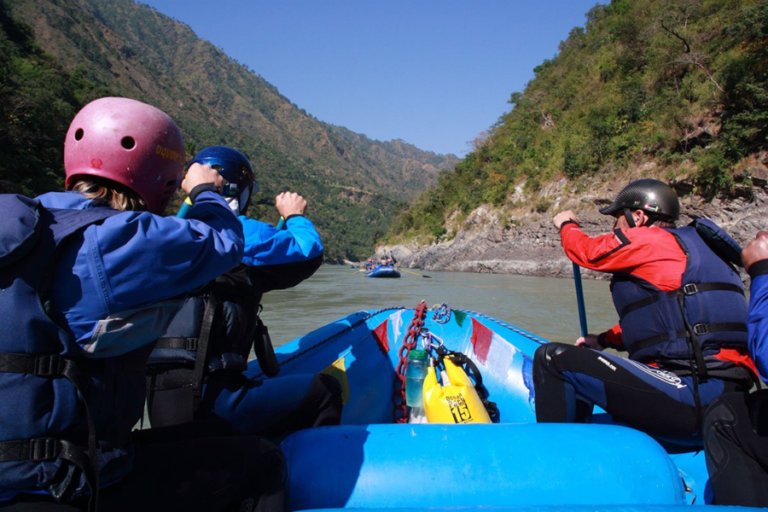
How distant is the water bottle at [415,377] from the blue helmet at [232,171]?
5.89 ft

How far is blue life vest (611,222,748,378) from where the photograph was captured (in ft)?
5.62

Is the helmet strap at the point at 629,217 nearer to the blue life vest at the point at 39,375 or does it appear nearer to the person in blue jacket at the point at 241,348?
the person in blue jacket at the point at 241,348

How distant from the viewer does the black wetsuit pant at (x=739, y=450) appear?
4.16 feet

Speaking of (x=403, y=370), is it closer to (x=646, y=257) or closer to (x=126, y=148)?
(x=646, y=257)

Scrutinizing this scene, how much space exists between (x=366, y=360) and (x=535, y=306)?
22.5 feet

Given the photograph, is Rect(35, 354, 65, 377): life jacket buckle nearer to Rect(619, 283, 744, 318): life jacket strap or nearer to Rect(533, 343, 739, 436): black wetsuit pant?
Rect(533, 343, 739, 436): black wetsuit pant

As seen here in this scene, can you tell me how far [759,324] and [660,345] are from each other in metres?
0.57

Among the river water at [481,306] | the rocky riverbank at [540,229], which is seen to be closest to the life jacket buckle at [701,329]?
the river water at [481,306]

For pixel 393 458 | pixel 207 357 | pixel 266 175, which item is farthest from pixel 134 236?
pixel 266 175

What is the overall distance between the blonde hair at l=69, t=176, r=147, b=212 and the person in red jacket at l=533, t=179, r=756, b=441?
5.45 ft

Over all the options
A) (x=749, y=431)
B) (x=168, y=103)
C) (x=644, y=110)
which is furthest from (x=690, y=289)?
(x=168, y=103)

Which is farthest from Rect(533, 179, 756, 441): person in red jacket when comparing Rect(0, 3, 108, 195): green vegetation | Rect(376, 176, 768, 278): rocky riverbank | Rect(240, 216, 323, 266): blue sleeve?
Rect(0, 3, 108, 195): green vegetation

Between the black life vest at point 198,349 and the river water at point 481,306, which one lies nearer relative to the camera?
the black life vest at point 198,349

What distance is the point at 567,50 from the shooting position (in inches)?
1481
